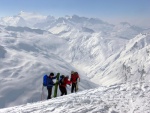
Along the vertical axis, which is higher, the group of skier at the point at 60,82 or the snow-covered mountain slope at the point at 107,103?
the group of skier at the point at 60,82

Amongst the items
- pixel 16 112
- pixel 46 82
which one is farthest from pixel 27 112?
pixel 46 82

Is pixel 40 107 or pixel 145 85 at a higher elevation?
pixel 145 85

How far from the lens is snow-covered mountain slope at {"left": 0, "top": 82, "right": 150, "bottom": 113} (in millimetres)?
17234

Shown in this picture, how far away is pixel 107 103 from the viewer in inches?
728

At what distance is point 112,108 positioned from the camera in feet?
56.7

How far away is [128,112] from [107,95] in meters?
4.46

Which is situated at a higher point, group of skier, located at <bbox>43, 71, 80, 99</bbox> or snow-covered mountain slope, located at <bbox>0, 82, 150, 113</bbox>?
group of skier, located at <bbox>43, 71, 80, 99</bbox>

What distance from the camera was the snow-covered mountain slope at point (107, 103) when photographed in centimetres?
1723

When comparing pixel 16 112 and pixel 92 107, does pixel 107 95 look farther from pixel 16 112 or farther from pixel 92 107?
pixel 16 112

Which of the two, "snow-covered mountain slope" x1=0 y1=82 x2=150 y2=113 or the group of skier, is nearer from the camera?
"snow-covered mountain slope" x1=0 y1=82 x2=150 y2=113

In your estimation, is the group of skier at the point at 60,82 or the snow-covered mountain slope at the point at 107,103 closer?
the snow-covered mountain slope at the point at 107,103

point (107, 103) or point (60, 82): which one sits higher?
point (60, 82)

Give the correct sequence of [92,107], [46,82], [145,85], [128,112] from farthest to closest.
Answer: [46,82]
[145,85]
[92,107]
[128,112]

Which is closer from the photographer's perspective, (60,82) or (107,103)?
(107,103)
